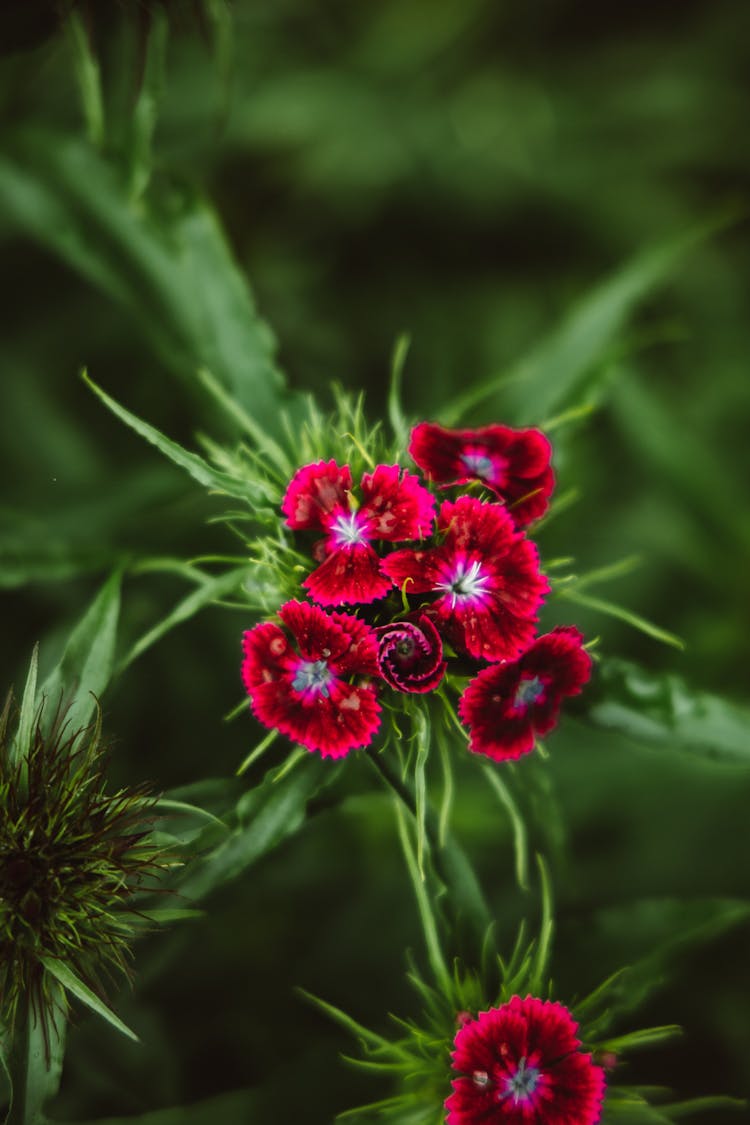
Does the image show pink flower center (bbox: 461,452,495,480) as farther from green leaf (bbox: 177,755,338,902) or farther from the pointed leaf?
the pointed leaf

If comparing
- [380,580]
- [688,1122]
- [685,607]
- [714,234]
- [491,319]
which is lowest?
[688,1122]

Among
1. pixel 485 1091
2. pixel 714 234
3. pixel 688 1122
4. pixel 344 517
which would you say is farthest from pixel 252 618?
pixel 714 234

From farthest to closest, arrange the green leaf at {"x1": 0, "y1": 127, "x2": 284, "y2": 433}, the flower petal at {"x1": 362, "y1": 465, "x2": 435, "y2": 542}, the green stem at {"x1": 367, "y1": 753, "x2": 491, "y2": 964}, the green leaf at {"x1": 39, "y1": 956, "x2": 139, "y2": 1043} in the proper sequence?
1. the green leaf at {"x1": 0, "y1": 127, "x2": 284, "y2": 433}
2. the green stem at {"x1": 367, "y1": 753, "x2": 491, "y2": 964}
3. the flower petal at {"x1": 362, "y1": 465, "x2": 435, "y2": 542}
4. the green leaf at {"x1": 39, "y1": 956, "x2": 139, "y2": 1043}

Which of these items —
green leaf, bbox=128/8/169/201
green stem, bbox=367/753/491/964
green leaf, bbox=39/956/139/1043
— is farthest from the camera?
green leaf, bbox=128/8/169/201

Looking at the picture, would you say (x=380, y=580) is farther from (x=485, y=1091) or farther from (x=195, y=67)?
(x=195, y=67)

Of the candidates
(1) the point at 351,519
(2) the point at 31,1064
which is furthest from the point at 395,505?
(2) the point at 31,1064

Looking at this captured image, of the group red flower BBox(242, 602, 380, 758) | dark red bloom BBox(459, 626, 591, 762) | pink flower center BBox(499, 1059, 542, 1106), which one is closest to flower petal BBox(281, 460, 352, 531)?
red flower BBox(242, 602, 380, 758)
